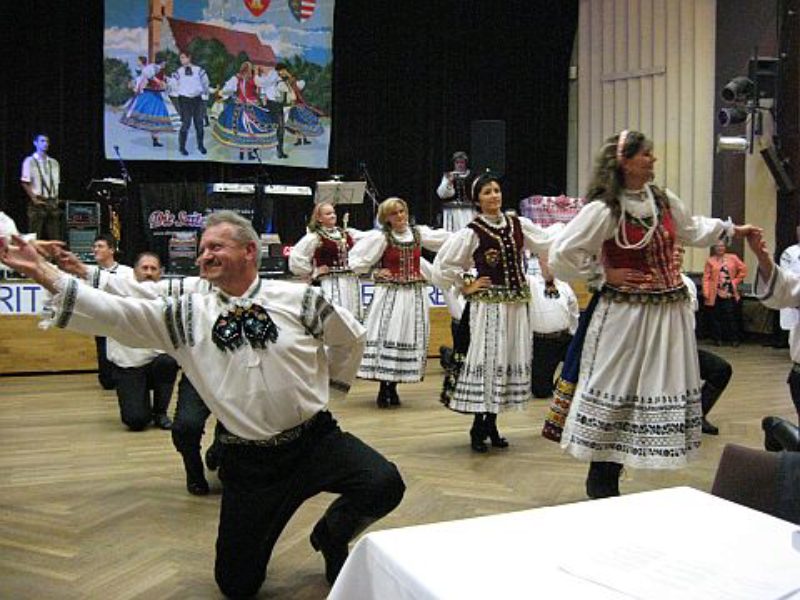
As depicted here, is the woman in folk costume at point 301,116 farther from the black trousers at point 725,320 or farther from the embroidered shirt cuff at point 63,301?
the embroidered shirt cuff at point 63,301

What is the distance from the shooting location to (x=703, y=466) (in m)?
4.34

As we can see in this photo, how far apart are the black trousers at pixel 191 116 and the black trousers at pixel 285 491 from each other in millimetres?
8592

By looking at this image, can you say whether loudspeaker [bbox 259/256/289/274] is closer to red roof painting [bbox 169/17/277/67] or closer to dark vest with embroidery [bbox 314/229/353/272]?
dark vest with embroidery [bbox 314/229/353/272]

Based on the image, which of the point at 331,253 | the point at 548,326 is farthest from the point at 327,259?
the point at 548,326

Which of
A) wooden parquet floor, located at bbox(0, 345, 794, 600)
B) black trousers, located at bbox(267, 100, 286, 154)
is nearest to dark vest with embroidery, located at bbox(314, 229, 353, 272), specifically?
wooden parquet floor, located at bbox(0, 345, 794, 600)

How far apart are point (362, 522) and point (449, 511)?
967 millimetres

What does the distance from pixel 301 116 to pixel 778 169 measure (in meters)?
5.60

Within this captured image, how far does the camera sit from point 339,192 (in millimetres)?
10164

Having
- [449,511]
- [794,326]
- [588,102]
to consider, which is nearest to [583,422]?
[449,511]

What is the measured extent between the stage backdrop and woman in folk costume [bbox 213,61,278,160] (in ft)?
0.04

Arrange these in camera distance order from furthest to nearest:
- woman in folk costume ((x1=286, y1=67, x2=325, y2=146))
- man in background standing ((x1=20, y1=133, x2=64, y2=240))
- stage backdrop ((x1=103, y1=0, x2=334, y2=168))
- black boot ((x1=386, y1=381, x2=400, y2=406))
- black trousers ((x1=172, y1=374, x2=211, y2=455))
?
woman in folk costume ((x1=286, y1=67, x2=325, y2=146)) → stage backdrop ((x1=103, y1=0, x2=334, y2=168)) → man in background standing ((x1=20, y1=133, x2=64, y2=240)) → black boot ((x1=386, y1=381, x2=400, y2=406)) → black trousers ((x1=172, y1=374, x2=211, y2=455))

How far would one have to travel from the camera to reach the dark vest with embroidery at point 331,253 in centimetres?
673

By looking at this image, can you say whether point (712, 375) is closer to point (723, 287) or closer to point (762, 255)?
point (762, 255)

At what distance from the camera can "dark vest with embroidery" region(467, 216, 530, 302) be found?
4.60m
